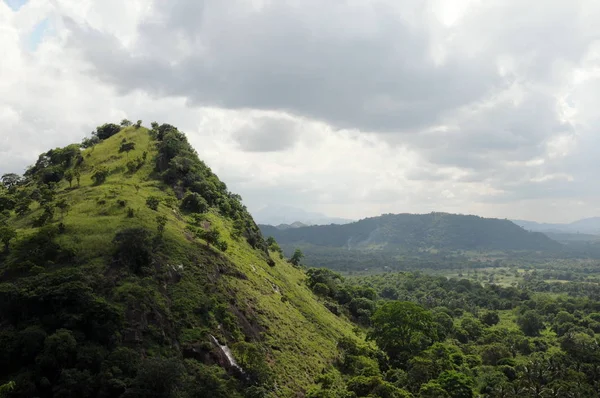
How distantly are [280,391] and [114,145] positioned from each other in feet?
306

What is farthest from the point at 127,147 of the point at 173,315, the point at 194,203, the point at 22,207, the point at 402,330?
the point at 402,330

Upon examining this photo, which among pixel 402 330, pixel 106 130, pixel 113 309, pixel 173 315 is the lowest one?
pixel 402 330

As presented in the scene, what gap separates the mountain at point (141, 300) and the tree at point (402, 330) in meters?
9.44

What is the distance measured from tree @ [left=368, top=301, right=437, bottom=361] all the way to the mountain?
9.44 m

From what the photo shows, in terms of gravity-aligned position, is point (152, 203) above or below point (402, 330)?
above

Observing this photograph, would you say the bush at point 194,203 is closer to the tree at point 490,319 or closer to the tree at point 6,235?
the tree at point 6,235

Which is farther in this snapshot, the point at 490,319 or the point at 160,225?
the point at 490,319

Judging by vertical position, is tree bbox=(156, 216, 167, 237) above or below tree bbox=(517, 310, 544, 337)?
above

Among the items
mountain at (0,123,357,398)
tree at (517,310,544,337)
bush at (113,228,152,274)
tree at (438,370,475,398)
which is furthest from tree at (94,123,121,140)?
tree at (517,310,544,337)

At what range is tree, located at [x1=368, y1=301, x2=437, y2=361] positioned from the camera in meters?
85.2

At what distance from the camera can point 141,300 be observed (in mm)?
55594

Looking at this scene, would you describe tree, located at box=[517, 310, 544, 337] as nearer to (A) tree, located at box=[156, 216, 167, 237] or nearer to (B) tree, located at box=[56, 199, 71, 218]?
(A) tree, located at box=[156, 216, 167, 237]

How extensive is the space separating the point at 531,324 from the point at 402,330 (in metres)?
109

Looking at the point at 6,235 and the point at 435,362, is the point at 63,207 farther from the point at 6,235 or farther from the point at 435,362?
the point at 435,362
